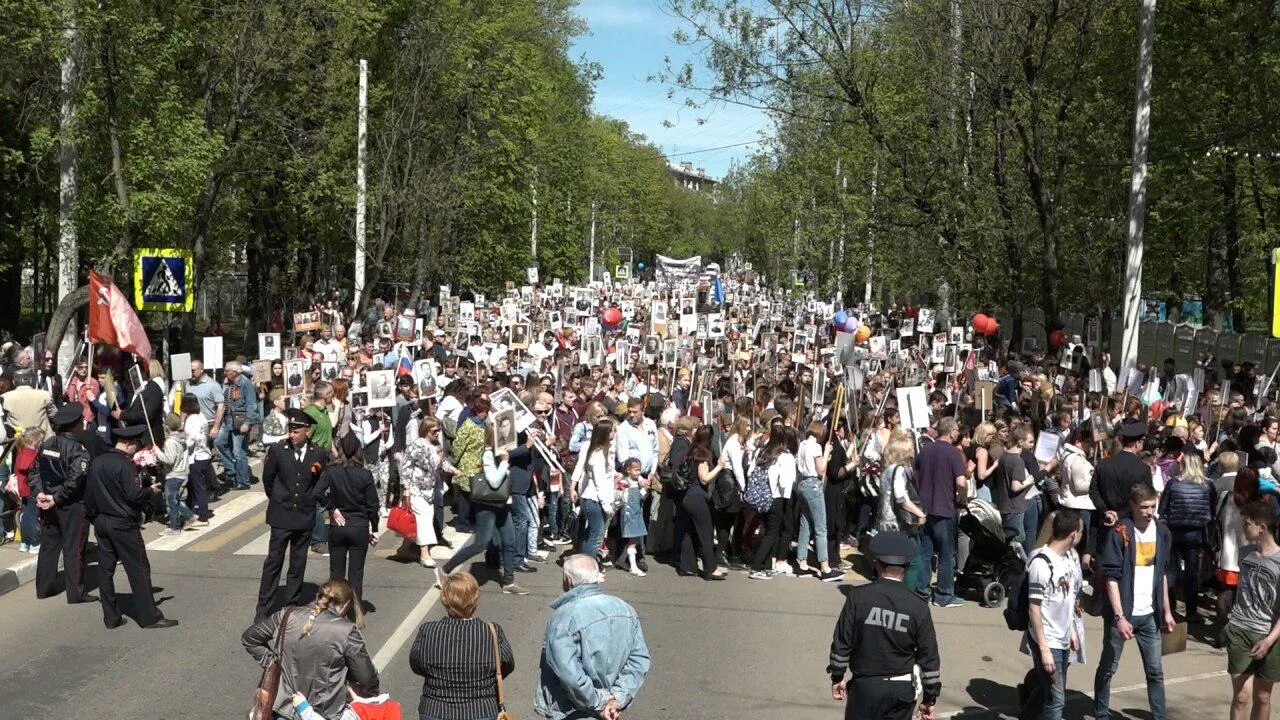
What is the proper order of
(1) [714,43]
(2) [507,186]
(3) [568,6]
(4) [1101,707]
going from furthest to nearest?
1. (3) [568,6]
2. (2) [507,186]
3. (1) [714,43]
4. (4) [1101,707]

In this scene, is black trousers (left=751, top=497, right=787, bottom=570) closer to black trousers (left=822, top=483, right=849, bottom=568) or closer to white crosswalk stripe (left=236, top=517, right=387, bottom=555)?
black trousers (left=822, top=483, right=849, bottom=568)

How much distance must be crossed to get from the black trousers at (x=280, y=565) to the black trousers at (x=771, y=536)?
4545 millimetres

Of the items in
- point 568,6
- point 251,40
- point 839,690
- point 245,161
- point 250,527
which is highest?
point 568,6

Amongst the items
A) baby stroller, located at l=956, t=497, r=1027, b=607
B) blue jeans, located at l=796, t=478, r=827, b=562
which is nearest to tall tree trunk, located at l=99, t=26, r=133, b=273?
blue jeans, located at l=796, t=478, r=827, b=562

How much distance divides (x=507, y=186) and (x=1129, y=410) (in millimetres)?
31707

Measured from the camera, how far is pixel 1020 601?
25.8ft

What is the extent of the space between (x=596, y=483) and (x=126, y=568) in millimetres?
4197

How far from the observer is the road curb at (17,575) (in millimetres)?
11914

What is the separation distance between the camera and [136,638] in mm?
10258

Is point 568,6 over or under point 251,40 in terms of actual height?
over

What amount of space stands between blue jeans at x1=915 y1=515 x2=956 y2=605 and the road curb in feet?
25.5

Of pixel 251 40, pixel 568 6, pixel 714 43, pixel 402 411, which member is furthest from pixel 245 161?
pixel 568 6

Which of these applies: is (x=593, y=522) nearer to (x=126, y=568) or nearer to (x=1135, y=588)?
(x=126, y=568)

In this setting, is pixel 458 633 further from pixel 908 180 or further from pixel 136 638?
pixel 908 180
